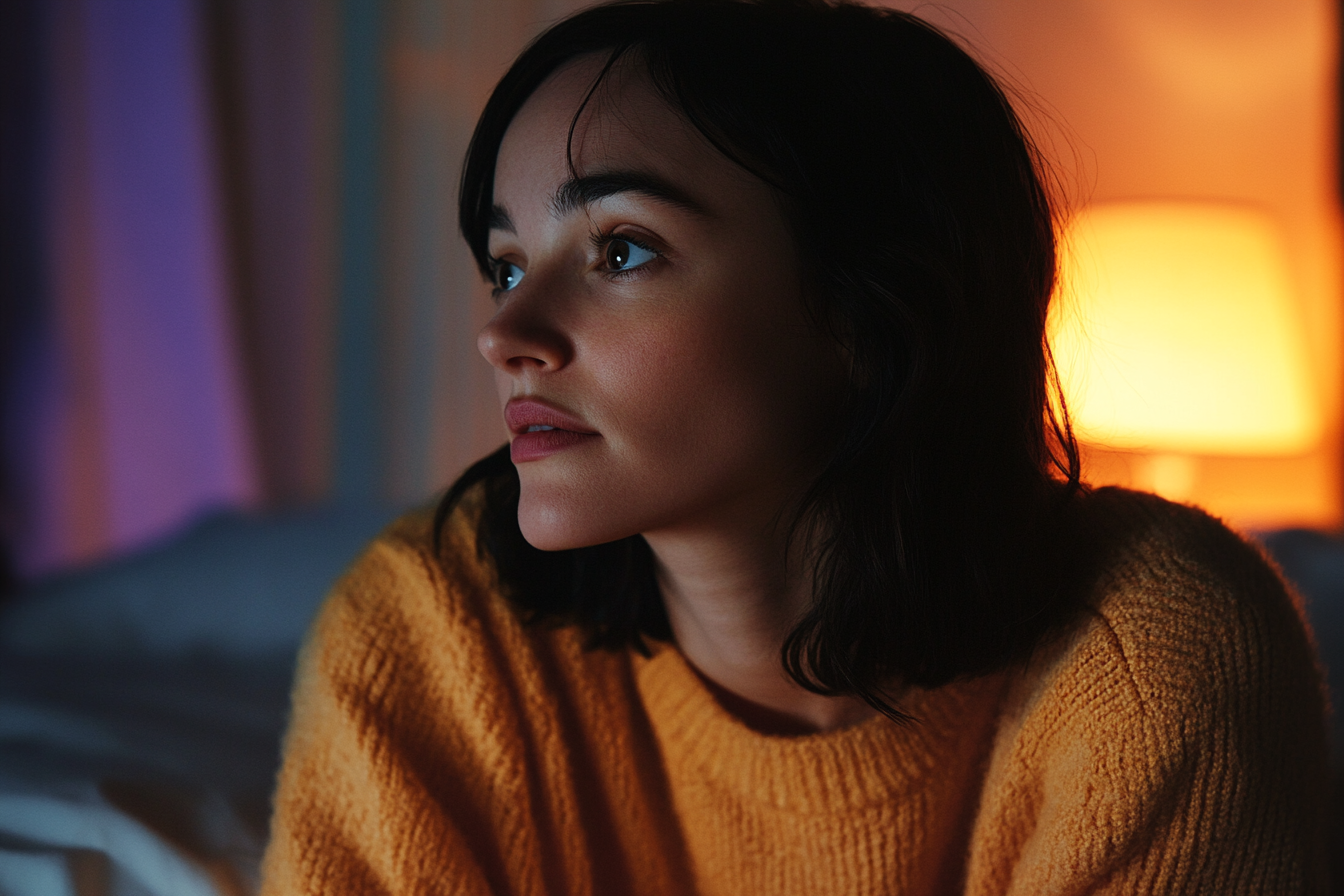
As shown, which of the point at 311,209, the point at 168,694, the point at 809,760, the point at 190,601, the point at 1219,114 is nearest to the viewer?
the point at 809,760

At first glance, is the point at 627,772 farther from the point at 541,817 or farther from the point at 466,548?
the point at 466,548

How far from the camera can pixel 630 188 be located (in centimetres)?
72

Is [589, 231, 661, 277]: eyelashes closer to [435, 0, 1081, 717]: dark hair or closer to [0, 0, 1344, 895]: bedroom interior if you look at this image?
[435, 0, 1081, 717]: dark hair

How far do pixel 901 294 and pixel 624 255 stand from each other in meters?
0.21

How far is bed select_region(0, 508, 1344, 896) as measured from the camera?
0.79m

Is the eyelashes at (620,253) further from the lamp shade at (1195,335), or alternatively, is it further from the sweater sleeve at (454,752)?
the lamp shade at (1195,335)

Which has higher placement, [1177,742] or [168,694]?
[168,694]

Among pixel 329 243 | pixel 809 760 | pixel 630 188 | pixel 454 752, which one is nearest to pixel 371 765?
pixel 454 752

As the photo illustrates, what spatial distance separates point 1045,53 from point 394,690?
A: 6.65 feet

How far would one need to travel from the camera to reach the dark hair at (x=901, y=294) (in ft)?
2.44

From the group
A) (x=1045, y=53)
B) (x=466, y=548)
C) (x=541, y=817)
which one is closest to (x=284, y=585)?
(x=466, y=548)

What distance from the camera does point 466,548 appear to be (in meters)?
0.95

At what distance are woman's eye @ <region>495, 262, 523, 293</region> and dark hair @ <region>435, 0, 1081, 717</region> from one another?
12cm

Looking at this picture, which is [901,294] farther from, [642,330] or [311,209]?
[311,209]
